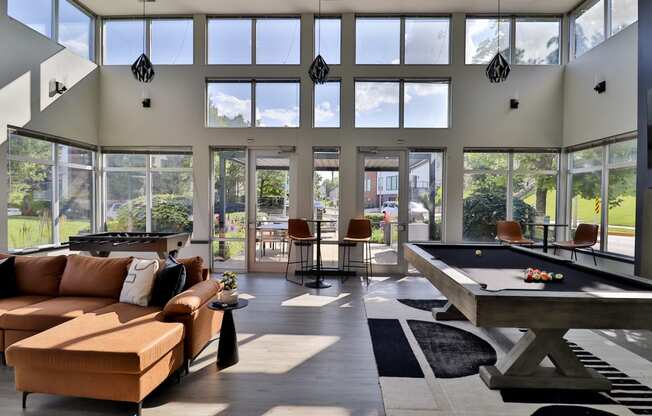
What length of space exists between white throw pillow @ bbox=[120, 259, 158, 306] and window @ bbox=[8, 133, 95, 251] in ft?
10.8

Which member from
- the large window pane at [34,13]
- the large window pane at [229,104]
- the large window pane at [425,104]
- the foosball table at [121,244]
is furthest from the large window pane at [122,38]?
the large window pane at [425,104]

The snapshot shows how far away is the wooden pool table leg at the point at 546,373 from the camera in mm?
2684

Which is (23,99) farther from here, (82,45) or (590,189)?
(590,189)

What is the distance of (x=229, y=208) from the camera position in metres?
7.13

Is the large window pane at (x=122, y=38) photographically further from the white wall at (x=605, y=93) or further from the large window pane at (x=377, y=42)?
the white wall at (x=605, y=93)

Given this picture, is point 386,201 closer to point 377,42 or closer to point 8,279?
point 377,42

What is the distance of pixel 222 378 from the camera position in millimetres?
2859

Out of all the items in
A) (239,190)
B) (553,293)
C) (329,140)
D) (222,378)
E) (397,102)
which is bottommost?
(222,378)

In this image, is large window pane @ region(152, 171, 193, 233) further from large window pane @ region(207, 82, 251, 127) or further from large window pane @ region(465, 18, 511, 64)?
large window pane @ region(465, 18, 511, 64)

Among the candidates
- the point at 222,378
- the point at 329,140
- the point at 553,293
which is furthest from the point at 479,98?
the point at 222,378

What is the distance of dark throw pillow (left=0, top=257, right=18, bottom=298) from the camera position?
11.6ft

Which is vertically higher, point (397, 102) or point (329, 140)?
point (397, 102)

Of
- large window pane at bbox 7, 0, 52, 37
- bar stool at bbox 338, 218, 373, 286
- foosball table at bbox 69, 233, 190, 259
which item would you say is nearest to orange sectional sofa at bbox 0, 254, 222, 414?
foosball table at bbox 69, 233, 190, 259

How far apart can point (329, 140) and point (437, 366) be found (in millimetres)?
4835
